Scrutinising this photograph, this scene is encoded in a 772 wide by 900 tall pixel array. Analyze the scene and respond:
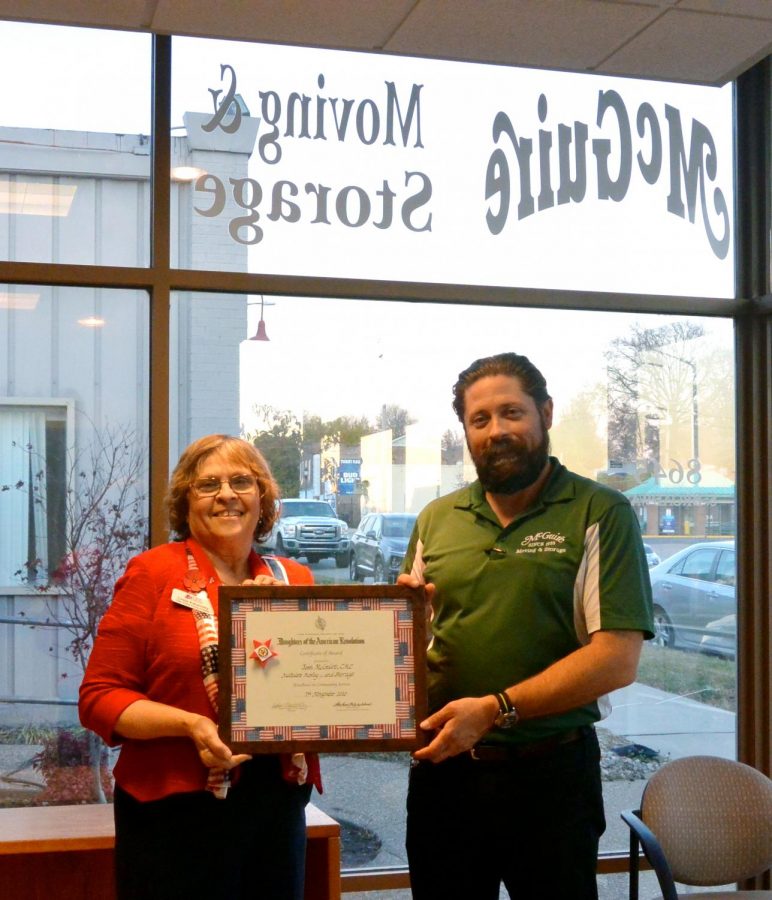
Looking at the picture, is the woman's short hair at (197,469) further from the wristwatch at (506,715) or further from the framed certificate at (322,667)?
the wristwatch at (506,715)

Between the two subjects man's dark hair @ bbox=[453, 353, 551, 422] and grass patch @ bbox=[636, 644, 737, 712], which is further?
grass patch @ bbox=[636, 644, 737, 712]

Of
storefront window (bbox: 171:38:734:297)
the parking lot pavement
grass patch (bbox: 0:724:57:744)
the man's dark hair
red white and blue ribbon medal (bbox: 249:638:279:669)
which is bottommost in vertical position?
the parking lot pavement

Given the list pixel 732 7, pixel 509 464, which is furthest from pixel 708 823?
pixel 732 7

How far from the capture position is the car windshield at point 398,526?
413cm

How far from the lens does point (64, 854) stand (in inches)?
128

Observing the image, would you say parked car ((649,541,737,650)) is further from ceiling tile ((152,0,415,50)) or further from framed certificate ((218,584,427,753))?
ceiling tile ((152,0,415,50))

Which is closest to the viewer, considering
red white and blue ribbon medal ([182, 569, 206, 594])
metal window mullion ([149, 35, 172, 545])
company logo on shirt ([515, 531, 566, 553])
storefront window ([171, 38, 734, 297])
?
red white and blue ribbon medal ([182, 569, 206, 594])

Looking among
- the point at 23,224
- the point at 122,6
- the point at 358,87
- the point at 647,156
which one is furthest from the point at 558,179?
the point at 23,224

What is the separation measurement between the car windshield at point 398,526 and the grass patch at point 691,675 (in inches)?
42.3

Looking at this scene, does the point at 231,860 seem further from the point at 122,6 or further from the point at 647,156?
the point at 647,156

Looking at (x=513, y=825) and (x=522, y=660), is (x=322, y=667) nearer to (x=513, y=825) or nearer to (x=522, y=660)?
(x=522, y=660)

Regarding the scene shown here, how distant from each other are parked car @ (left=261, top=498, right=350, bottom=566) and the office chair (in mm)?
1410

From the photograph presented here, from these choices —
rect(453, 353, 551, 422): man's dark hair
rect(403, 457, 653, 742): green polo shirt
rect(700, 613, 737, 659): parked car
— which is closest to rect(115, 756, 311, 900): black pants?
rect(403, 457, 653, 742): green polo shirt

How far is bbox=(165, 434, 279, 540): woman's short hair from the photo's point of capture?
Result: 2.54 m
